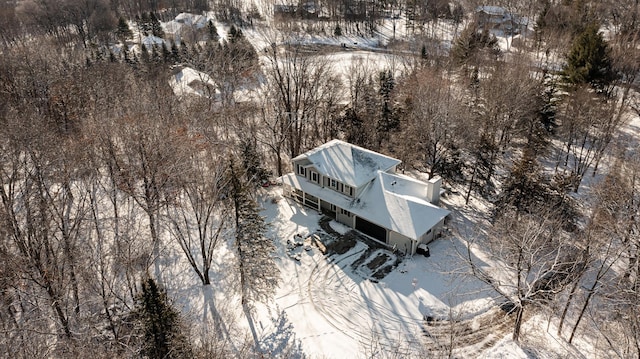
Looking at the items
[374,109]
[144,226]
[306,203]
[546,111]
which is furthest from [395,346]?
[546,111]

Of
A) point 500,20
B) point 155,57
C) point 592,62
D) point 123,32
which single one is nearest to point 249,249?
point 592,62

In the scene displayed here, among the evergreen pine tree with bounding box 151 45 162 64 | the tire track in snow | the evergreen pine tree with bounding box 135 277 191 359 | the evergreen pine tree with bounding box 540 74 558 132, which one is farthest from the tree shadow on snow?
the evergreen pine tree with bounding box 151 45 162 64

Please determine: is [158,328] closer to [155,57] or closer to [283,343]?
[283,343]

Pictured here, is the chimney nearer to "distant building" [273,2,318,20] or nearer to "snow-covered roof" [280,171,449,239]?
"snow-covered roof" [280,171,449,239]

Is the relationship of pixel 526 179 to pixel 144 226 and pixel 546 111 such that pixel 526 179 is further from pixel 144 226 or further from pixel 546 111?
pixel 144 226

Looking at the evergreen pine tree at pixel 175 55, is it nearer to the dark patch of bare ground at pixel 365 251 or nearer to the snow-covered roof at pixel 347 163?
the snow-covered roof at pixel 347 163

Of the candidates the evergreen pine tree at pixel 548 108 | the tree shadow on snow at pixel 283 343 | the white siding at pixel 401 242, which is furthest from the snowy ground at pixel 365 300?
the evergreen pine tree at pixel 548 108
